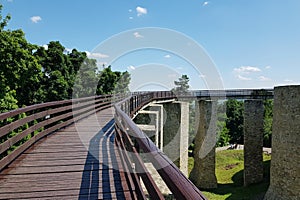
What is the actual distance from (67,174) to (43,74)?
770 inches

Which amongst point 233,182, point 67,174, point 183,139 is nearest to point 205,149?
point 183,139

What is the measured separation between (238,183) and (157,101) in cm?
881

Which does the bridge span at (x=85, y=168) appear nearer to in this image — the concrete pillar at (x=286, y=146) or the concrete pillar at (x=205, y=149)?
the concrete pillar at (x=286, y=146)

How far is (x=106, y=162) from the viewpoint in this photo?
14.6 feet

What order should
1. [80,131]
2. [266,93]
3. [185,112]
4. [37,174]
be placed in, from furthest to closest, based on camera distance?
[266,93], [185,112], [80,131], [37,174]

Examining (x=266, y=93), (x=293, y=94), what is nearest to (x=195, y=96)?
(x=266, y=93)

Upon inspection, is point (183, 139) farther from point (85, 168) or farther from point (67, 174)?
point (67, 174)

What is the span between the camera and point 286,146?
12094mm

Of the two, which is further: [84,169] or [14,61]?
[14,61]

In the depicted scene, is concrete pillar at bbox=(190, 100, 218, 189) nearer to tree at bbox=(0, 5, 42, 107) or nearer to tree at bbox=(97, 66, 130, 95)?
tree at bbox=(0, 5, 42, 107)

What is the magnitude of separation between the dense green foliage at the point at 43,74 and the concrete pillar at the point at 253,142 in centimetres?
1476

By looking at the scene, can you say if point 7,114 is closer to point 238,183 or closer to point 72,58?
point 238,183

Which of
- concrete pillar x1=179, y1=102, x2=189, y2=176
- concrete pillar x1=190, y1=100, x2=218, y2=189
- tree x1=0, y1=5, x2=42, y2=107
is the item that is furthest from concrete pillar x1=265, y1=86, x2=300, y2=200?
tree x1=0, y1=5, x2=42, y2=107

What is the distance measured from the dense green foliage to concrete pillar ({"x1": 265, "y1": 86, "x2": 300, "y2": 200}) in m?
13.5
